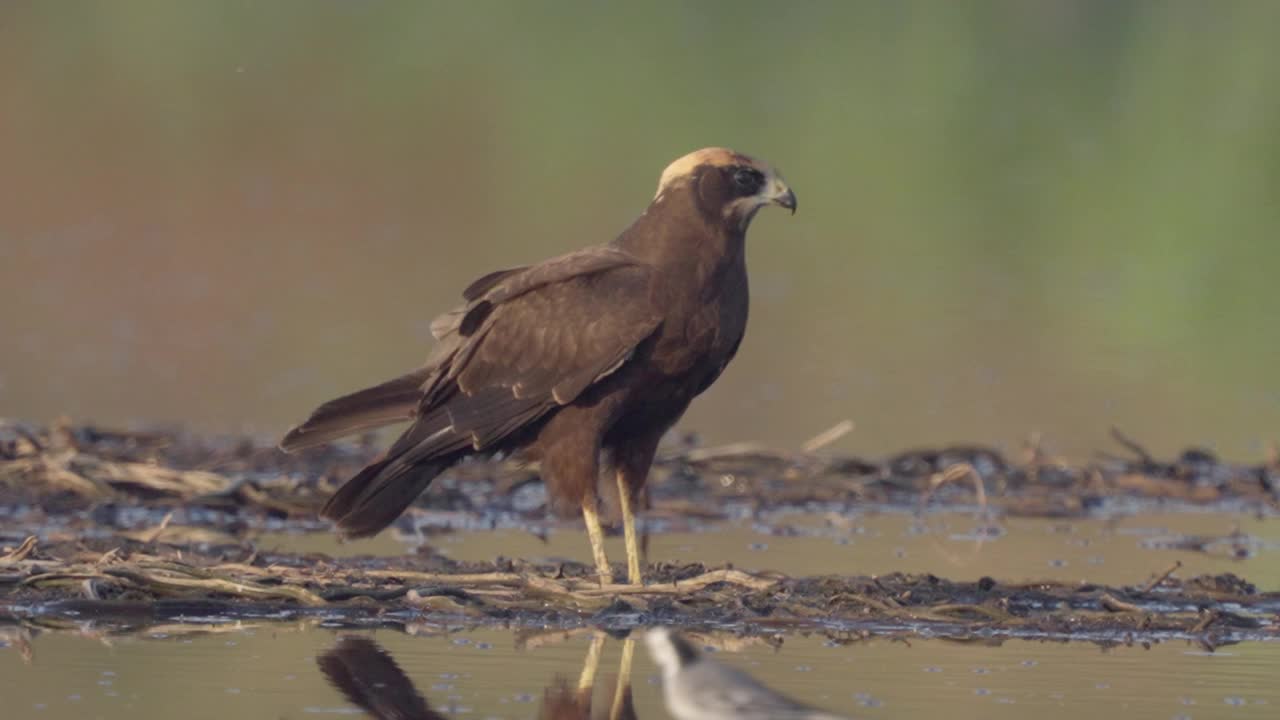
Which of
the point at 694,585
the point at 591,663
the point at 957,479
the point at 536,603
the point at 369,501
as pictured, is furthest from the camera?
the point at 957,479

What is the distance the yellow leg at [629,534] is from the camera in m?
7.10

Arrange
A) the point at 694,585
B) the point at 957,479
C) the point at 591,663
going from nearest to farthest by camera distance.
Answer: the point at 591,663
the point at 694,585
the point at 957,479

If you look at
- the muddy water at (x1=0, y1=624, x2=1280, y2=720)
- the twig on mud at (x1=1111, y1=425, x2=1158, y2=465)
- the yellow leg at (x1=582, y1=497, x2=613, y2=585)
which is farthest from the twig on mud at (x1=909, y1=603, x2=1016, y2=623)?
the twig on mud at (x1=1111, y1=425, x2=1158, y2=465)

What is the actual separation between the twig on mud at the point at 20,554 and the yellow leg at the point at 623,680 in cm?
160

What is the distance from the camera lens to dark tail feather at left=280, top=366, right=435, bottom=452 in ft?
24.5

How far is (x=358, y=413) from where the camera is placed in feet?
24.6

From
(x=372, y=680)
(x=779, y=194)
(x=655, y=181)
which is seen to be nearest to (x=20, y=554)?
(x=372, y=680)

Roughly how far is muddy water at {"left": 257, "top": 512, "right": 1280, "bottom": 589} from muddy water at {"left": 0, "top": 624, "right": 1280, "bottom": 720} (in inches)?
56.3

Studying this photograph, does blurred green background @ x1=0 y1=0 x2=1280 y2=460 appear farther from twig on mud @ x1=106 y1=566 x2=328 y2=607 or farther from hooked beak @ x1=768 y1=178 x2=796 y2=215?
twig on mud @ x1=106 y1=566 x2=328 y2=607

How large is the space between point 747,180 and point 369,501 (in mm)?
1396

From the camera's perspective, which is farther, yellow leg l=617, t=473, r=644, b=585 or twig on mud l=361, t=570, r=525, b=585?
yellow leg l=617, t=473, r=644, b=585

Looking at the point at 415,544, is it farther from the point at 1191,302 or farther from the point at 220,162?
the point at 220,162

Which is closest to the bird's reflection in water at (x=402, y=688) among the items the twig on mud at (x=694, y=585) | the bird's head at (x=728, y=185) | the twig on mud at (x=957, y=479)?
the twig on mud at (x=694, y=585)

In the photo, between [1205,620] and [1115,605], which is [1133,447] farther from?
[1205,620]
